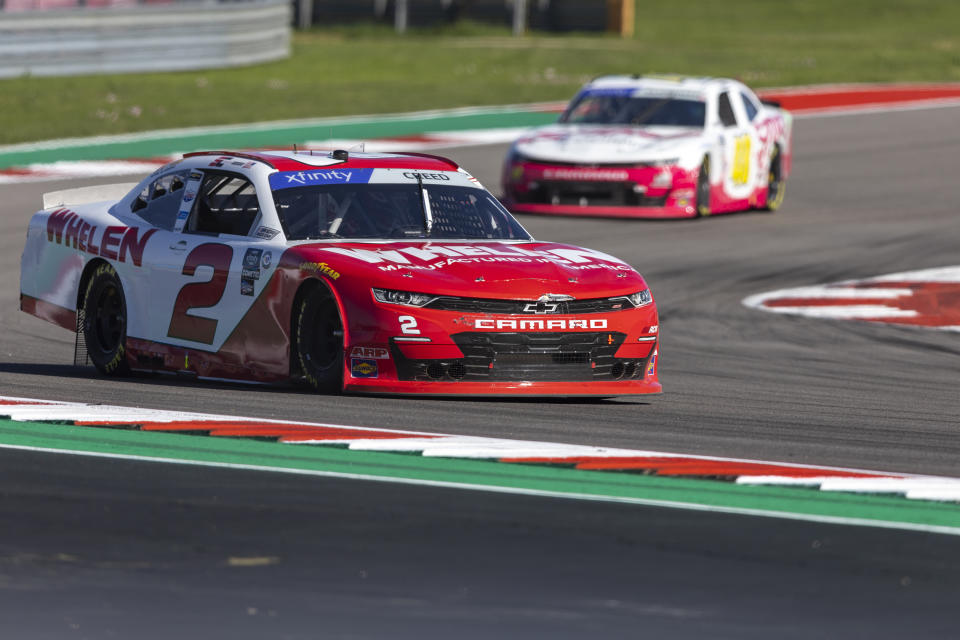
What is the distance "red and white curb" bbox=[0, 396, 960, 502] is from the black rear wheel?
11497 millimetres

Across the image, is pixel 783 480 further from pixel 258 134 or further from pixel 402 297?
pixel 258 134

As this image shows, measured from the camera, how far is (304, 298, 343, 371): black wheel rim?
958cm

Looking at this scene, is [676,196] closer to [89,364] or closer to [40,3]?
[89,364]

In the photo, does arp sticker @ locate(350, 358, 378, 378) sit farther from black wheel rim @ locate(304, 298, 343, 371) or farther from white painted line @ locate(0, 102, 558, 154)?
white painted line @ locate(0, 102, 558, 154)

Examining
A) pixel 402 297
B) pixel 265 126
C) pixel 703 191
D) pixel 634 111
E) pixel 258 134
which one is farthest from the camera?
pixel 265 126

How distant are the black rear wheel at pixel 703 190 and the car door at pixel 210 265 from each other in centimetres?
989

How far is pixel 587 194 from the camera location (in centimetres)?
1966

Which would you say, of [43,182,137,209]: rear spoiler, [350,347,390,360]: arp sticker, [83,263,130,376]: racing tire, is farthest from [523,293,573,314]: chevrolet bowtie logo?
[43,182,137,209]: rear spoiler

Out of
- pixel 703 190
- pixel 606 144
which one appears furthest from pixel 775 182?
pixel 606 144

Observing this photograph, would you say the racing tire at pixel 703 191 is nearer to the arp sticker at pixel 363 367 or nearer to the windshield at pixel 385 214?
the windshield at pixel 385 214

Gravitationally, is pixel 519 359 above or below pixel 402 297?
below

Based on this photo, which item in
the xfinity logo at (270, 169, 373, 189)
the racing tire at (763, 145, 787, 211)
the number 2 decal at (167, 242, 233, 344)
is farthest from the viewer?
the racing tire at (763, 145, 787, 211)

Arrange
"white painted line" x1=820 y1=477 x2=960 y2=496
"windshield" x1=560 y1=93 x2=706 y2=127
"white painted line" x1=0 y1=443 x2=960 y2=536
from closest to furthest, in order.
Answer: "white painted line" x1=0 y1=443 x2=960 y2=536 → "white painted line" x1=820 y1=477 x2=960 y2=496 → "windshield" x1=560 y1=93 x2=706 y2=127

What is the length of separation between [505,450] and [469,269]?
146 cm
